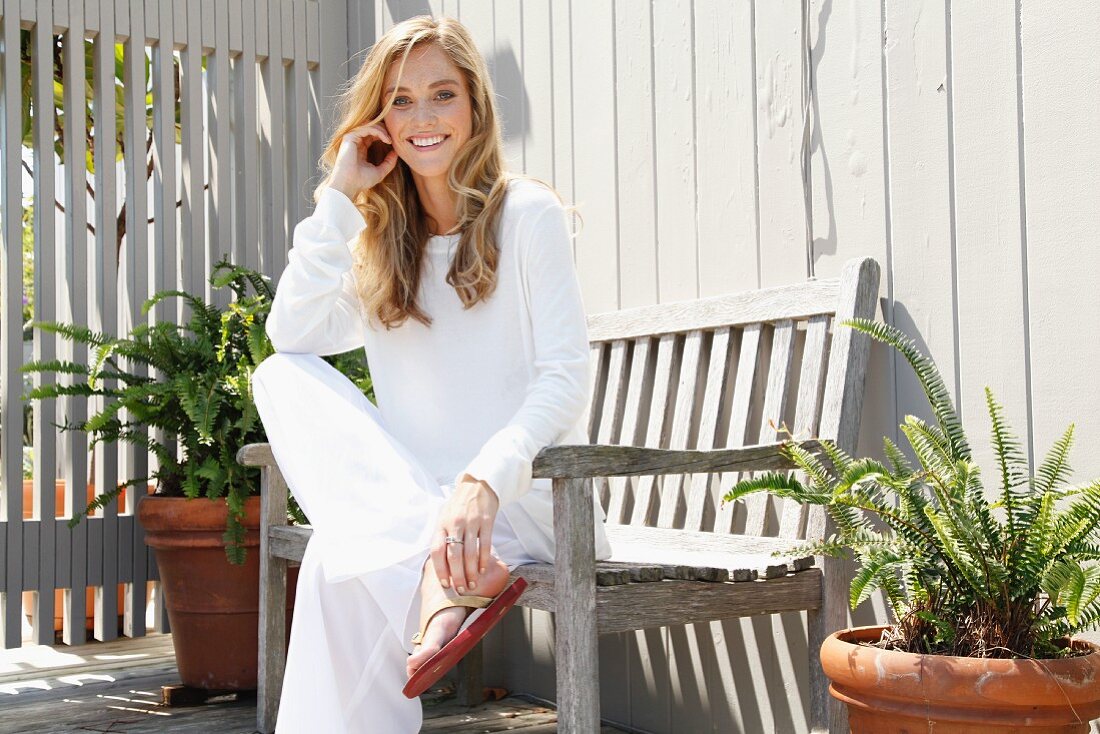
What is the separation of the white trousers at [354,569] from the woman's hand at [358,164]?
445 millimetres

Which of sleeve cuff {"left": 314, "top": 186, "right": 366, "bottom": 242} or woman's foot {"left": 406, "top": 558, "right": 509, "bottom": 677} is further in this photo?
sleeve cuff {"left": 314, "top": 186, "right": 366, "bottom": 242}

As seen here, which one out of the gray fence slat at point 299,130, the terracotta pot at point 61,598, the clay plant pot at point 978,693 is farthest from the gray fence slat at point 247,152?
the clay plant pot at point 978,693

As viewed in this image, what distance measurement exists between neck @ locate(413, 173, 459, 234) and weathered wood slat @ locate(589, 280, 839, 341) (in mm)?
596

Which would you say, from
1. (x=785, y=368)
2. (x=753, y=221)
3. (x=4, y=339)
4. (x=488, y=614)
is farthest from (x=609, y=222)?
(x=4, y=339)

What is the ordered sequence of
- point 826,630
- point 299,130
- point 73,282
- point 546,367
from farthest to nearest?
point 299,130, point 73,282, point 826,630, point 546,367

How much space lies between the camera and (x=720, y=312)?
2420 millimetres

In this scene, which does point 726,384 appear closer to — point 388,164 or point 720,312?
point 720,312

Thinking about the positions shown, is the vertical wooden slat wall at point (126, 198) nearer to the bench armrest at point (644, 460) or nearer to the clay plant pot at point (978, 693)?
the bench armrest at point (644, 460)

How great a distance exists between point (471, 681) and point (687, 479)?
31.4 inches

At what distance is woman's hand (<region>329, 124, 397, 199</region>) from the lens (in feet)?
6.98

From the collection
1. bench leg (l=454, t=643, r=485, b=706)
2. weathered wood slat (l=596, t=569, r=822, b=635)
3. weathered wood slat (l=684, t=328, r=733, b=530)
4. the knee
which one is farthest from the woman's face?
bench leg (l=454, t=643, r=485, b=706)

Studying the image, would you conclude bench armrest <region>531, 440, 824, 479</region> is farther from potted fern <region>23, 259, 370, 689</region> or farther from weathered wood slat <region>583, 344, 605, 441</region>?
potted fern <region>23, 259, 370, 689</region>

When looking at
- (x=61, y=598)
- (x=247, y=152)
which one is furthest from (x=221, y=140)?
(x=61, y=598)

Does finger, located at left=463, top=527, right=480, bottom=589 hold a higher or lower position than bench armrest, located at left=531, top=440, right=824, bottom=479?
lower
